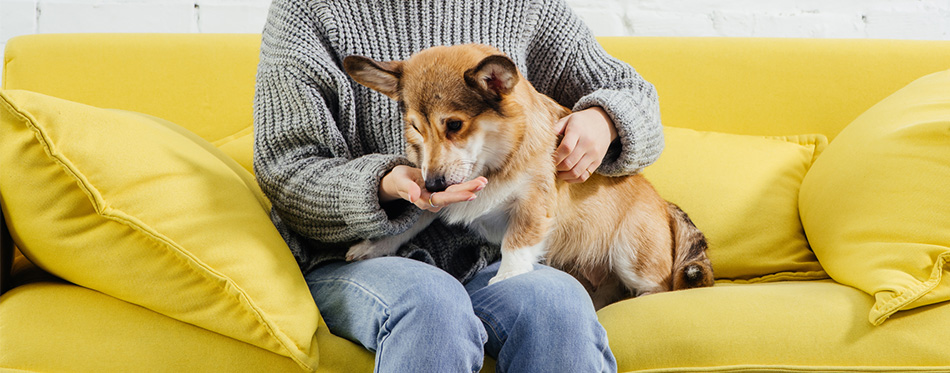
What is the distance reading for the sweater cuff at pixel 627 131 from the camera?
1371mm

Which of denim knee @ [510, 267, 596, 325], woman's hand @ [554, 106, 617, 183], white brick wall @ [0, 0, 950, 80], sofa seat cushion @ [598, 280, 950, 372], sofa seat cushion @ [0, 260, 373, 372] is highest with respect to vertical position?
white brick wall @ [0, 0, 950, 80]

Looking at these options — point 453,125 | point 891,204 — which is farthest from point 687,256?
point 453,125

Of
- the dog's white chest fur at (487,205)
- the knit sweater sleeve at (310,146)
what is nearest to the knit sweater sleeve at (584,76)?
the dog's white chest fur at (487,205)

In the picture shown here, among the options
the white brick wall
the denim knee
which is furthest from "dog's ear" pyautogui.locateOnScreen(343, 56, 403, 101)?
the white brick wall

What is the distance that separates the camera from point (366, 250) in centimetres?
132

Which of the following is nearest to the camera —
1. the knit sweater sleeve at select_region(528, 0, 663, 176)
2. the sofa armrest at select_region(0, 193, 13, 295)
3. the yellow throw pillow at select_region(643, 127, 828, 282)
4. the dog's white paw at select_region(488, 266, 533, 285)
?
the sofa armrest at select_region(0, 193, 13, 295)

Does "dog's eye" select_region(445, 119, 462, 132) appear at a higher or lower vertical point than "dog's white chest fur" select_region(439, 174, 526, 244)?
higher

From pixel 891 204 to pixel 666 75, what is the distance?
913 mm

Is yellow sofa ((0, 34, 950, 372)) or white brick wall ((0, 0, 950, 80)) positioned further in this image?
white brick wall ((0, 0, 950, 80))

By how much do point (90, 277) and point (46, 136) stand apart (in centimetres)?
25

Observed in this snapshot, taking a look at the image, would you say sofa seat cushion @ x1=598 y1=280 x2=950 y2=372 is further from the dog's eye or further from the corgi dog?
the dog's eye

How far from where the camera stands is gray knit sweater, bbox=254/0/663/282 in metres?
1.29

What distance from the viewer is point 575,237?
1.53 metres

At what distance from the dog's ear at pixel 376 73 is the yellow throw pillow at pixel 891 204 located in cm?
104
